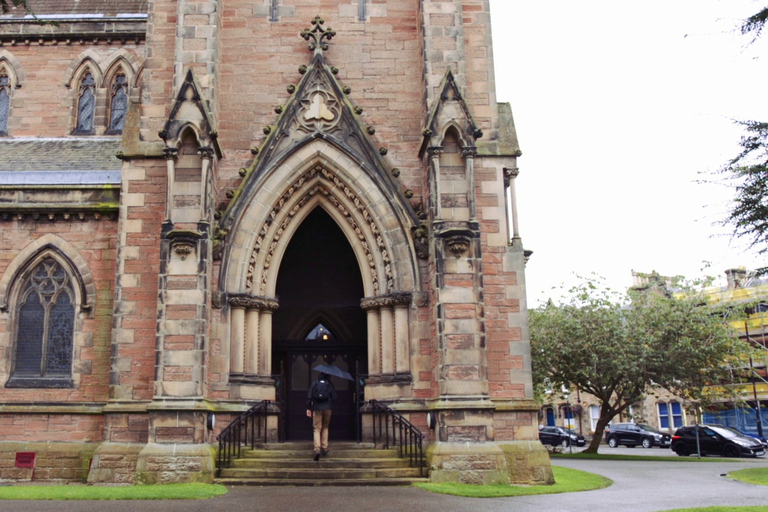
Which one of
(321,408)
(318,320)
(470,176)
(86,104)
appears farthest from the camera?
(86,104)

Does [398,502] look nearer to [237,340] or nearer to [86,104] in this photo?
[237,340]

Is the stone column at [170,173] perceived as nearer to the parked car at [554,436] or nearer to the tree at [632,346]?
the tree at [632,346]

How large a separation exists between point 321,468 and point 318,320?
6497 mm

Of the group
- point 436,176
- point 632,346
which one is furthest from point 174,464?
point 632,346

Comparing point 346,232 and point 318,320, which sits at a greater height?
point 346,232

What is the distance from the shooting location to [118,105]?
19.8 meters

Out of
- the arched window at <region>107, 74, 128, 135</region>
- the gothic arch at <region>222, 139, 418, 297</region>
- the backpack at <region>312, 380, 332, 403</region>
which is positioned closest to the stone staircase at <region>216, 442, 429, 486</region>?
the backpack at <region>312, 380, 332, 403</region>

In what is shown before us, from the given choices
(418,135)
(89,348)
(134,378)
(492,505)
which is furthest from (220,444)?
(418,135)

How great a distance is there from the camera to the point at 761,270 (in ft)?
29.4

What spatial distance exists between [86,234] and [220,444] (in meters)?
5.40

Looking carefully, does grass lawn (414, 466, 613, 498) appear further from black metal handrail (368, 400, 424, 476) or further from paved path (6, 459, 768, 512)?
black metal handrail (368, 400, 424, 476)

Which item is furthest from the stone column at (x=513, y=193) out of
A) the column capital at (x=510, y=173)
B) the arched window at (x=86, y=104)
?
the arched window at (x=86, y=104)

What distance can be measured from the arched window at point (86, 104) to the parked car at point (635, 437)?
34.1 m

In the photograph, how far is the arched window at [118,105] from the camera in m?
19.4
